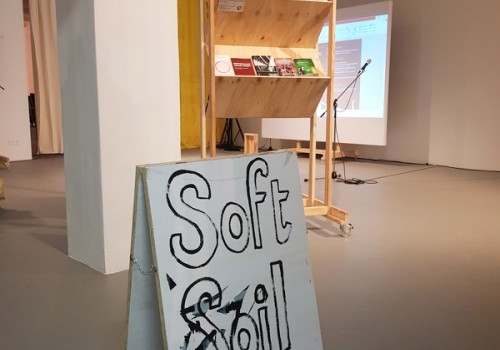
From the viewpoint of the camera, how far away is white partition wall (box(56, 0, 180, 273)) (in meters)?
2.05

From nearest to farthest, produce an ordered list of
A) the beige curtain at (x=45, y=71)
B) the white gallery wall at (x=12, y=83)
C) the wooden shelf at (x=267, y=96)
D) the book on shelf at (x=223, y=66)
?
the book on shelf at (x=223, y=66) → the wooden shelf at (x=267, y=96) → the white gallery wall at (x=12, y=83) → the beige curtain at (x=45, y=71)

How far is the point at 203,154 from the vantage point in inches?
103

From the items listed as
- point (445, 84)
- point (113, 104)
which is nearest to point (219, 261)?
point (113, 104)

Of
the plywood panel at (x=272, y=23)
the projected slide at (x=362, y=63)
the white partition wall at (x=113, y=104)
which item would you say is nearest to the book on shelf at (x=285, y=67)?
the plywood panel at (x=272, y=23)

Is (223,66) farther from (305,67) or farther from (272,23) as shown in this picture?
(305,67)

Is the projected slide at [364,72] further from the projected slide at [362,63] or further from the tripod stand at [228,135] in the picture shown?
the tripod stand at [228,135]

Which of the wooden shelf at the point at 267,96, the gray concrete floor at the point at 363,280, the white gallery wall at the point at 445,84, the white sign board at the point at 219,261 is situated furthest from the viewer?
the white gallery wall at the point at 445,84

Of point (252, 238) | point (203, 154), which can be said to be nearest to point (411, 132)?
point (203, 154)

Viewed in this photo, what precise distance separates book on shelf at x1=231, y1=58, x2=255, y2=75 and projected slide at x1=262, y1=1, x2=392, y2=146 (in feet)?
8.81

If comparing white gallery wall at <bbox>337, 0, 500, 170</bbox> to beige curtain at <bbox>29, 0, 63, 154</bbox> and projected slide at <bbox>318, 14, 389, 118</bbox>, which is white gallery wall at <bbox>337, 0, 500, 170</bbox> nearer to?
projected slide at <bbox>318, 14, 389, 118</bbox>

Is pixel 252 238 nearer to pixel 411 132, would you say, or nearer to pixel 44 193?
pixel 44 193

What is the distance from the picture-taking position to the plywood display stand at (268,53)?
2.63m

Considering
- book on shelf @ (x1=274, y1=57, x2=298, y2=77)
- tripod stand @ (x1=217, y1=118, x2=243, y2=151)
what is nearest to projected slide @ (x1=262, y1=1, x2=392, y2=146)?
tripod stand @ (x1=217, y1=118, x2=243, y2=151)

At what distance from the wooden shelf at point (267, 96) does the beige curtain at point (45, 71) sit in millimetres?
4397
